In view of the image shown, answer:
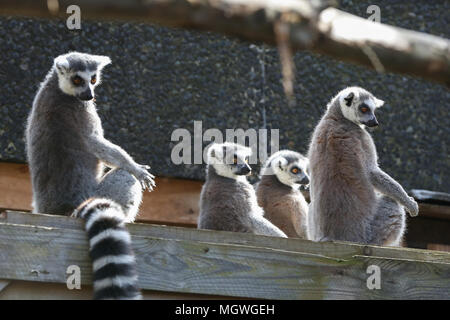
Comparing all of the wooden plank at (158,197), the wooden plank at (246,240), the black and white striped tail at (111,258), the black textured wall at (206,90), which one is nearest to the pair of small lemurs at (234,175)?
the wooden plank at (246,240)

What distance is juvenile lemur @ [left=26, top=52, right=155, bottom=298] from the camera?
203 inches

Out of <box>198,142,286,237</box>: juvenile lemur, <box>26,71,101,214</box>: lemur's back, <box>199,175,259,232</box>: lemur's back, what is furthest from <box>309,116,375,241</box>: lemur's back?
<box>26,71,101,214</box>: lemur's back

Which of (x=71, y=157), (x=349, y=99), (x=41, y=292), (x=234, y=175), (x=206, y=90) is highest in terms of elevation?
(x=206, y=90)

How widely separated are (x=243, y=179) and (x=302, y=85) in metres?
2.24

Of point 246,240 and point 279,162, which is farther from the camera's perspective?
point 279,162

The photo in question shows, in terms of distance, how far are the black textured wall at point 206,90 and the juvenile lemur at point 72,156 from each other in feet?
7.09

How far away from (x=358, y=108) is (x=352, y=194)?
852mm

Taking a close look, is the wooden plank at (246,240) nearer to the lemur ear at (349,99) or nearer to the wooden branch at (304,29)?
the wooden branch at (304,29)

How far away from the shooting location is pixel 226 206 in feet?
20.2

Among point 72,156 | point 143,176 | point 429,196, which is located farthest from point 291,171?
point 72,156

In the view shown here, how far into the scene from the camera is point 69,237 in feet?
10.8

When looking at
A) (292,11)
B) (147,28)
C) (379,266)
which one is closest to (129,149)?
(147,28)

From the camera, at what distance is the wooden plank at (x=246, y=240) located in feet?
11.3

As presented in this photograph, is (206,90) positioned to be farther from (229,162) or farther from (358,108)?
(358,108)
